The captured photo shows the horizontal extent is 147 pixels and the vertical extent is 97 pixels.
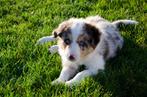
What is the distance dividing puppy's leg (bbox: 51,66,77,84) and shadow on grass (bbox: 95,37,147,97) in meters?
0.49

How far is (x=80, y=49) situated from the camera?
20.9ft

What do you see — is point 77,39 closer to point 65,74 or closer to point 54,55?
point 65,74

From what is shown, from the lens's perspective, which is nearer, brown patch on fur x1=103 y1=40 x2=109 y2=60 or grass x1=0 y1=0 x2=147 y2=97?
grass x1=0 y1=0 x2=147 y2=97

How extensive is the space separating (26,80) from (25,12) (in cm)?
338

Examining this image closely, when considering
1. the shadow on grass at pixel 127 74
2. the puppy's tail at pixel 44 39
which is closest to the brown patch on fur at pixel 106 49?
the shadow on grass at pixel 127 74

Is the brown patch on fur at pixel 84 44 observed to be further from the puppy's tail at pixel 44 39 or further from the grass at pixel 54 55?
the puppy's tail at pixel 44 39

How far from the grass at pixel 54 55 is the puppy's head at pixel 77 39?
408mm

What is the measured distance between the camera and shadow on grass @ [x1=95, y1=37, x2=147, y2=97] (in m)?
6.31

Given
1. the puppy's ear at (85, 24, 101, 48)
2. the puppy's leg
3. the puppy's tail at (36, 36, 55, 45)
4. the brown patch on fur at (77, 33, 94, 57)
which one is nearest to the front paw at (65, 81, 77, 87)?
the puppy's leg

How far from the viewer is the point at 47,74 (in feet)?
22.0

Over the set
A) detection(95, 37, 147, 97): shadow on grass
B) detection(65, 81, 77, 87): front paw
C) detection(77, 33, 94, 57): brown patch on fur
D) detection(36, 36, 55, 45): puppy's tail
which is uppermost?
detection(77, 33, 94, 57): brown patch on fur

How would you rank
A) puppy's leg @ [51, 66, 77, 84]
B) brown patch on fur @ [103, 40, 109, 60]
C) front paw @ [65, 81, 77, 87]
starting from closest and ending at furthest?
front paw @ [65, 81, 77, 87] < puppy's leg @ [51, 66, 77, 84] < brown patch on fur @ [103, 40, 109, 60]

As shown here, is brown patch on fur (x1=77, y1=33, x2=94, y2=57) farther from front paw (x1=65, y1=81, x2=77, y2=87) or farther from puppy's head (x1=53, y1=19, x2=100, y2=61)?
front paw (x1=65, y1=81, x2=77, y2=87)

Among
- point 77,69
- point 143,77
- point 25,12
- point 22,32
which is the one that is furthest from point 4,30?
point 143,77
